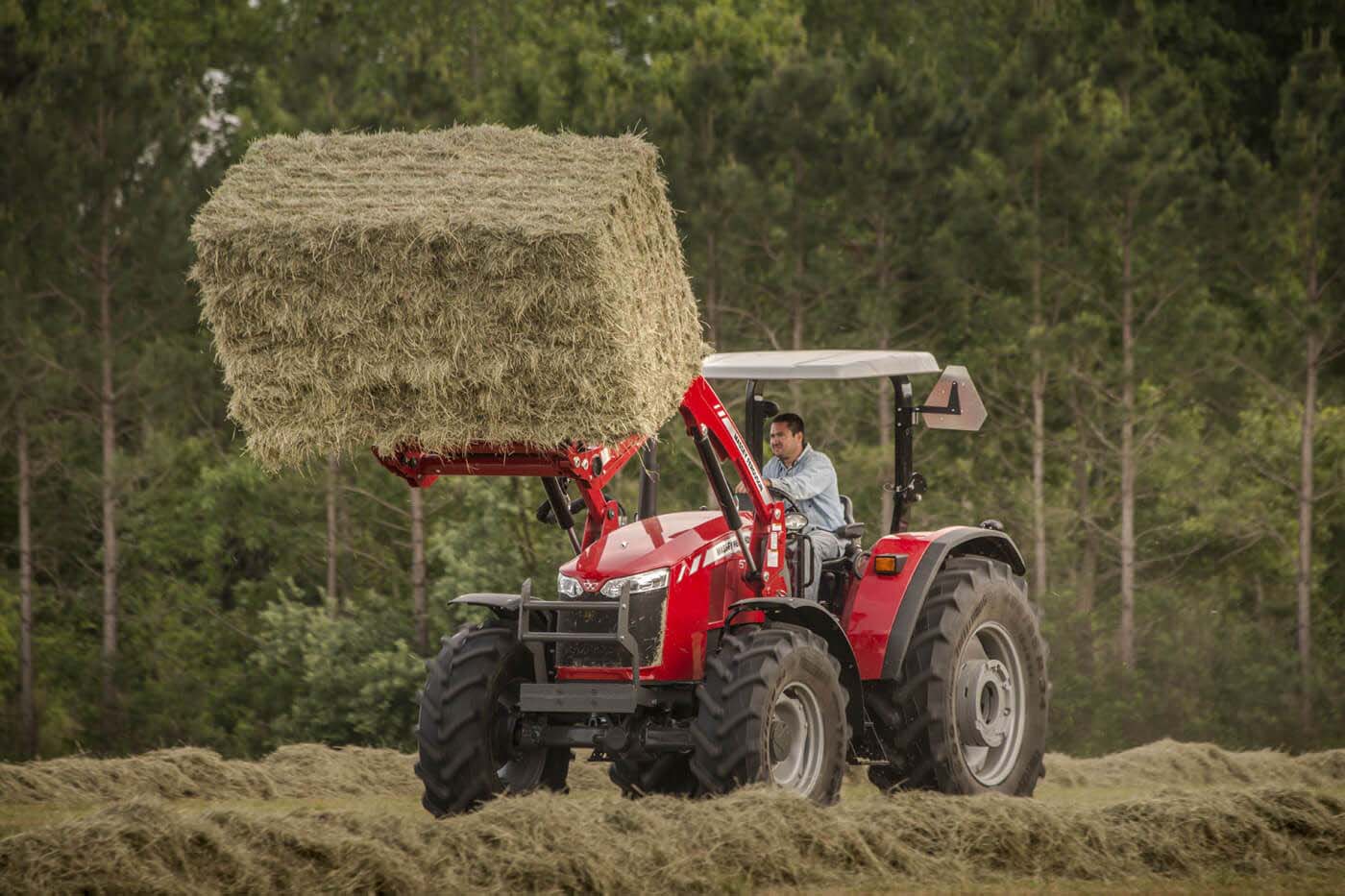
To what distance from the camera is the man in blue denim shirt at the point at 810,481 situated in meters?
10.4

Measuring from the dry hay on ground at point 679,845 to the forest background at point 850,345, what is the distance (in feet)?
51.8

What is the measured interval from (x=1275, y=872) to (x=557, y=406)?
3671 mm

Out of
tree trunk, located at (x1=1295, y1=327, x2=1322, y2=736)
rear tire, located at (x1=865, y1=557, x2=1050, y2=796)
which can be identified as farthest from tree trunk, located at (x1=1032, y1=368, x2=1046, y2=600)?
rear tire, located at (x1=865, y1=557, x2=1050, y2=796)

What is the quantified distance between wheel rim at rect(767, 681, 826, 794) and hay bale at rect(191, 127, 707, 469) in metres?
1.64

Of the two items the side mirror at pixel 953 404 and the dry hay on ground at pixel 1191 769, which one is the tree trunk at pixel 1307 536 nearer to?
the dry hay on ground at pixel 1191 769

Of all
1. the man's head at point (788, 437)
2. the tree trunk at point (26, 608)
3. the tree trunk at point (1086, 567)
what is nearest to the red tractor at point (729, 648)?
the man's head at point (788, 437)

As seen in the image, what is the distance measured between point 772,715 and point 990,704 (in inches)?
88.9

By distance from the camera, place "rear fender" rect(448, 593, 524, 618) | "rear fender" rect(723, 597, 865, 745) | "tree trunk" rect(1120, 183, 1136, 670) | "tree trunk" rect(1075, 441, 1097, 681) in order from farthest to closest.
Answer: "tree trunk" rect(1075, 441, 1097, 681) → "tree trunk" rect(1120, 183, 1136, 670) → "rear fender" rect(448, 593, 524, 618) → "rear fender" rect(723, 597, 865, 745)

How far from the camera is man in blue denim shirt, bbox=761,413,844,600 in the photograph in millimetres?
10391

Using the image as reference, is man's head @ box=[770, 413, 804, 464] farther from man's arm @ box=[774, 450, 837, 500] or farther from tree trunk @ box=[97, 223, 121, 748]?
tree trunk @ box=[97, 223, 121, 748]

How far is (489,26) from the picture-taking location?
4059 cm

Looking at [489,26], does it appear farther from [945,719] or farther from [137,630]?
[945,719]

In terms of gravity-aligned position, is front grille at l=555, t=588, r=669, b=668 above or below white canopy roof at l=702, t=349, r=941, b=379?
below

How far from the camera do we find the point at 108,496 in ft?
93.0
